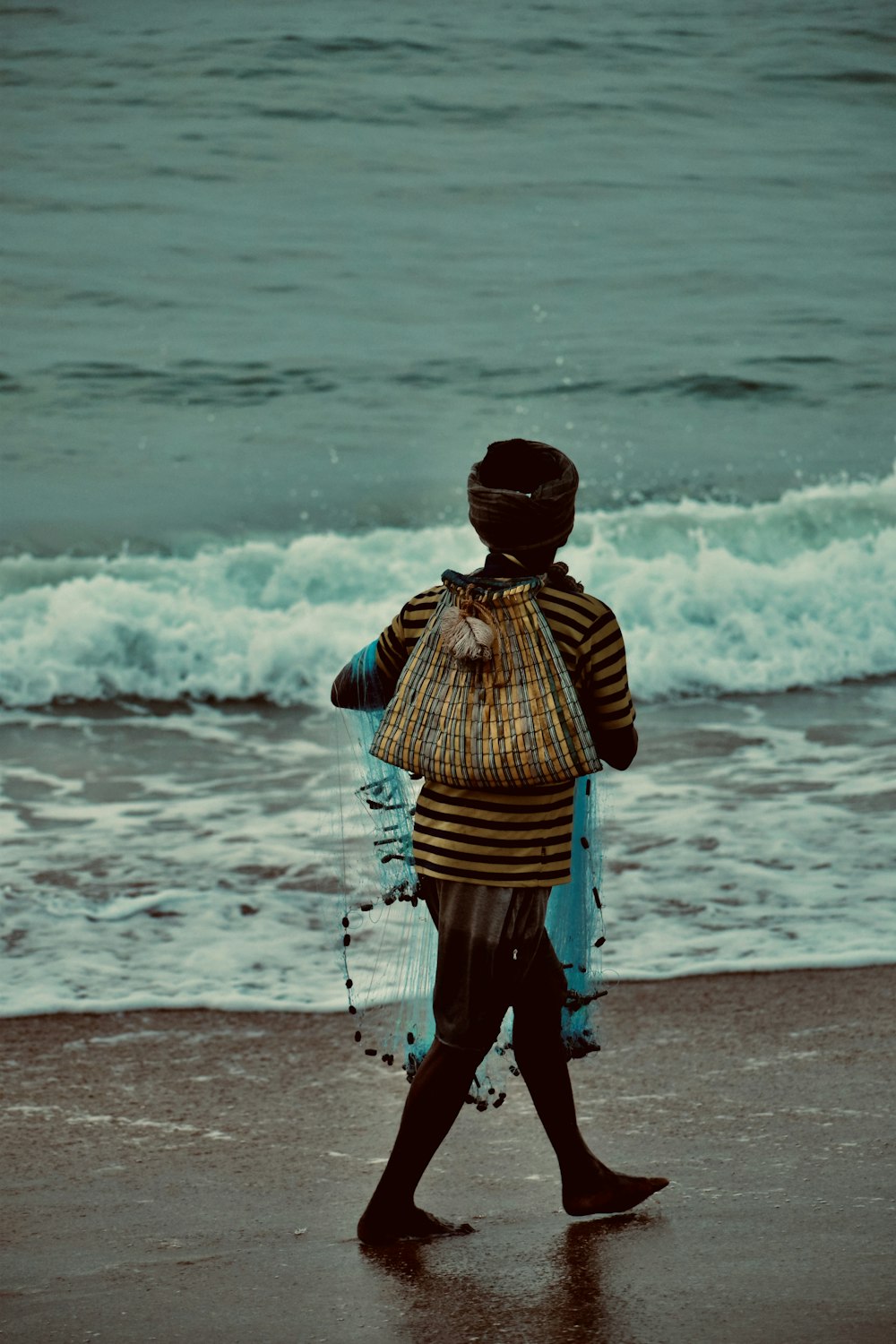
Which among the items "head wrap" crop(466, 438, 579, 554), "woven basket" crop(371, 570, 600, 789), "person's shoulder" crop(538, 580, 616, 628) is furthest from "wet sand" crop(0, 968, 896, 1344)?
"head wrap" crop(466, 438, 579, 554)

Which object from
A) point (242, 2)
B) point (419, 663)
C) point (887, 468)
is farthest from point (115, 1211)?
point (242, 2)

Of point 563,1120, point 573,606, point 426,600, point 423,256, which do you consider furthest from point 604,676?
point 423,256

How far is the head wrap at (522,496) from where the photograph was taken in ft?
9.35

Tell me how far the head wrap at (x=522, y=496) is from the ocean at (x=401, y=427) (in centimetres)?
249

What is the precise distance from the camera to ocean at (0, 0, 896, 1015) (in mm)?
6145

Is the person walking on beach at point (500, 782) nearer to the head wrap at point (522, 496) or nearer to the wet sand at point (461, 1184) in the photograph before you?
the head wrap at point (522, 496)

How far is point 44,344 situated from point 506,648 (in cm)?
1500

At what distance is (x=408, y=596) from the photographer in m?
12.1

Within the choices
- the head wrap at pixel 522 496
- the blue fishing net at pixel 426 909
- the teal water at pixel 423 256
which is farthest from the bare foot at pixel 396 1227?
the teal water at pixel 423 256

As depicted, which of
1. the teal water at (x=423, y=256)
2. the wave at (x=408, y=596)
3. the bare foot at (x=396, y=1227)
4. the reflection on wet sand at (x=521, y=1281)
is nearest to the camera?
the reflection on wet sand at (x=521, y=1281)

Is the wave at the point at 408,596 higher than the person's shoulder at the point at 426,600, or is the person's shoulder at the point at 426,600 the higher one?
the person's shoulder at the point at 426,600

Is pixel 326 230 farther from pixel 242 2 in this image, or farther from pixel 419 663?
pixel 419 663

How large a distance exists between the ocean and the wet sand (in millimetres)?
499

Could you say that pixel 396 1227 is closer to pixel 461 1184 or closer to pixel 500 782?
pixel 461 1184
